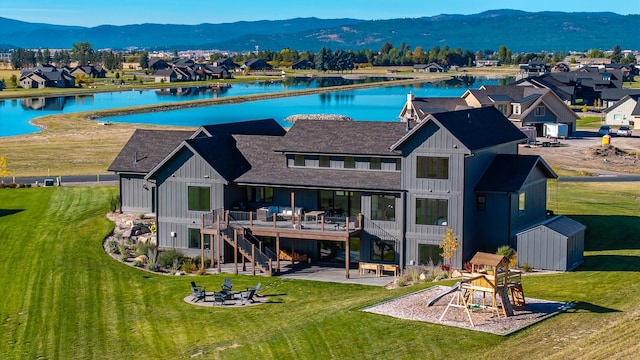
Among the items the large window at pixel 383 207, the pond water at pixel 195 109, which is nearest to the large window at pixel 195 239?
the large window at pixel 383 207

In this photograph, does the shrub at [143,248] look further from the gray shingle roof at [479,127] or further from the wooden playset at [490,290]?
the wooden playset at [490,290]

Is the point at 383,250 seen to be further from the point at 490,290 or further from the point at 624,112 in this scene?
the point at 624,112

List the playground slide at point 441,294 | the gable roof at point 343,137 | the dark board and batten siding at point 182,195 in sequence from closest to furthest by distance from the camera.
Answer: the playground slide at point 441,294
the gable roof at point 343,137
the dark board and batten siding at point 182,195

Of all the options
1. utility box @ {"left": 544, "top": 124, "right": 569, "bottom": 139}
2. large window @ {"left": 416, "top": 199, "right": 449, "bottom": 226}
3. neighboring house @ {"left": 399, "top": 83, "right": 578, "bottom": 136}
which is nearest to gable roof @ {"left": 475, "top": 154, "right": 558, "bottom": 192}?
large window @ {"left": 416, "top": 199, "right": 449, "bottom": 226}

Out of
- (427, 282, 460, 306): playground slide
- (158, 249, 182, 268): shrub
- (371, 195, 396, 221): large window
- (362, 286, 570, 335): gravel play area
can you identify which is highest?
(371, 195, 396, 221): large window

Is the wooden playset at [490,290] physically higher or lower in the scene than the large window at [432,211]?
lower

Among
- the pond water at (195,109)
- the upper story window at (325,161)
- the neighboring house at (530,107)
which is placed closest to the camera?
the upper story window at (325,161)

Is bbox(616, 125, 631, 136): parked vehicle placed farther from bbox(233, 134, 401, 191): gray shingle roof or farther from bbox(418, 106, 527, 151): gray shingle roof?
bbox(233, 134, 401, 191): gray shingle roof
